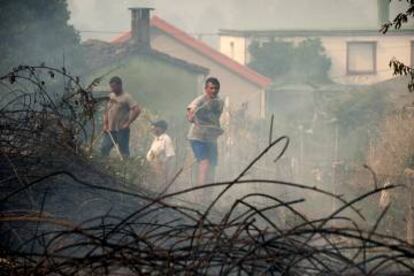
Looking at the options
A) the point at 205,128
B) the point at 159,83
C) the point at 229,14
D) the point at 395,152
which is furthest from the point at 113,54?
the point at 229,14

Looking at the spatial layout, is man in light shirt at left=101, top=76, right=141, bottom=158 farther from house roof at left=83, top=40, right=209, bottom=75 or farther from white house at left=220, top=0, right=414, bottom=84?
white house at left=220, top=0, right=414, bottom=84

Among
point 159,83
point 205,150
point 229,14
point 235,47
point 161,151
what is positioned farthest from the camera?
point 229,14

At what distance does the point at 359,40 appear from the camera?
48.9 meters

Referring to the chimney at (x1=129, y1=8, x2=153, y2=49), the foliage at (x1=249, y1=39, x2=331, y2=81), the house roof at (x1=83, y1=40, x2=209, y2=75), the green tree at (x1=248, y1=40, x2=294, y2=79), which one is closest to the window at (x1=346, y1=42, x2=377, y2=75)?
the foliage at (x1=249, y1=39, x2=331, y2=81)

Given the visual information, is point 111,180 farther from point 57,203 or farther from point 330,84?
point 330,84

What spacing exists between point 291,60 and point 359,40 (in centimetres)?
508

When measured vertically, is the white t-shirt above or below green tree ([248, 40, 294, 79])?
below

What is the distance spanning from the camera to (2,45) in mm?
18531

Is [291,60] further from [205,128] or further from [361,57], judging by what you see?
[205,128]

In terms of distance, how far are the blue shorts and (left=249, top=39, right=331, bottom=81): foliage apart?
3341cm

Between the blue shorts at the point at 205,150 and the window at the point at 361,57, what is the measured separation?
122 ft

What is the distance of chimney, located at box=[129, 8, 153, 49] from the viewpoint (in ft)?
93.1

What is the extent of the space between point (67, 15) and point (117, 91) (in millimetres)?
8332

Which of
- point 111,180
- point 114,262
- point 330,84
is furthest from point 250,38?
point 114,262
